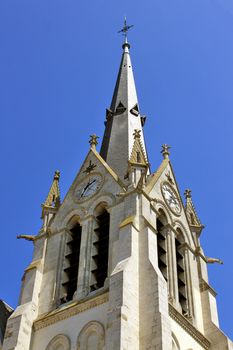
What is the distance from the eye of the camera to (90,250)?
27.5m

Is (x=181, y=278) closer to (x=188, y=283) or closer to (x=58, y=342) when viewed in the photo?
(x=188, y=283)

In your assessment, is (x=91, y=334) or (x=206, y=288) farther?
(x=206, y=288)

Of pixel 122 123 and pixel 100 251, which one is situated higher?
pixel 122 123

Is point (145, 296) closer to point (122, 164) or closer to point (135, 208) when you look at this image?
point (135, 208)

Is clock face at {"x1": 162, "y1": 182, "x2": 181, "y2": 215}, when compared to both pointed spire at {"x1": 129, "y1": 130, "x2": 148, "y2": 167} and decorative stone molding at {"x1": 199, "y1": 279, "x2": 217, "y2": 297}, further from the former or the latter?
decorative stone molding at {"x1": 199, "y1": 279, "x2": 217, "y2": 297}

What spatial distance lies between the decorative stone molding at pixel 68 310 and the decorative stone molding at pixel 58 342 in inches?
32.3

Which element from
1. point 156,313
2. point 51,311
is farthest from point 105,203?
point 156,313

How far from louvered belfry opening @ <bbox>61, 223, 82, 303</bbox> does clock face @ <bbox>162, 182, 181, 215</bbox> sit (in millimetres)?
4275

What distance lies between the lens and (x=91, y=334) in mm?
23328

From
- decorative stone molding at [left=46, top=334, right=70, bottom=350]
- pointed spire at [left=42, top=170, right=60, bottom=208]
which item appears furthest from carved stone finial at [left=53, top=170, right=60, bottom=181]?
decorative stone molding at [left=46, top=334, right=70, bottom=350]

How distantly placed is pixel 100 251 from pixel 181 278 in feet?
12.1

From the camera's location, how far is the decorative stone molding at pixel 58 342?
78.1 ft

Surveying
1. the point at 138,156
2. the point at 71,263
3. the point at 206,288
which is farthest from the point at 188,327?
the point at 138,156

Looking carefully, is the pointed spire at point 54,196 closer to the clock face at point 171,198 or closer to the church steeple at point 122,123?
the church steeple at point 122,123
